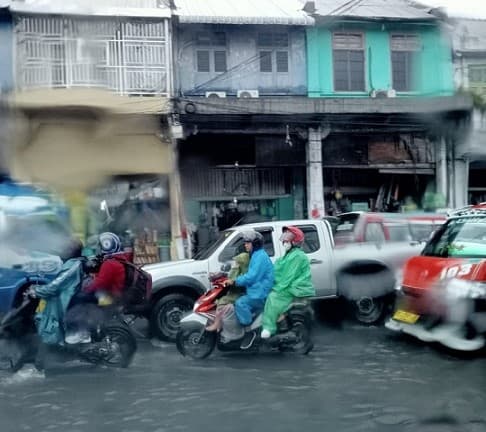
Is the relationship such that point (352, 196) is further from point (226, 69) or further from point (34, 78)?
point (34, 78)

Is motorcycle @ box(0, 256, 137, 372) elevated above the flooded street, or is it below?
above

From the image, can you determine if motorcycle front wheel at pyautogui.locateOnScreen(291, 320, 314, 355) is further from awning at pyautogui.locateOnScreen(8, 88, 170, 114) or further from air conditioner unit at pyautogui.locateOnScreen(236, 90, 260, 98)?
air conditioner unit at pyautogui.locateOnScreen(236, 90, 260, 98)

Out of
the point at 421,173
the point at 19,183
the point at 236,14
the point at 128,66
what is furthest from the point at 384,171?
the point at 19,183

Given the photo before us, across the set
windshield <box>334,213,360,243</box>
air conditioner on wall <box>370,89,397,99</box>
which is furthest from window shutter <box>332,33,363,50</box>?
windshield <box>334,213,360,243</box>

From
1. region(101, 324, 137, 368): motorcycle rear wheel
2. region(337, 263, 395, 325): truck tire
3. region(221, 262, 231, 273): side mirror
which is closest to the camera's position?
region(101, 324, 137, 368): motorcycle rear wheel

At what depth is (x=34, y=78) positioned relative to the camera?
9.39 m

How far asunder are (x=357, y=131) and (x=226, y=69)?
339 cm

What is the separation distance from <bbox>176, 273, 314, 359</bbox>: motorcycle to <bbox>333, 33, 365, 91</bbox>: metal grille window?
968cm

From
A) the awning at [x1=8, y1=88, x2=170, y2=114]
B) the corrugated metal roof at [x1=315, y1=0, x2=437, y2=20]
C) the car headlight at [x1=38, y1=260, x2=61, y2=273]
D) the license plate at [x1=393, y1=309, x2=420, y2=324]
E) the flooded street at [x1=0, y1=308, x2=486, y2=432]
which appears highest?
the corrugated metal roof at [x1=315, y1=0, x2=437, y2=20]

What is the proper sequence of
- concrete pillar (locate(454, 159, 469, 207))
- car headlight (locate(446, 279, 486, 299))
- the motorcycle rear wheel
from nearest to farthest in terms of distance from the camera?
the motorcycle rear wheel, car headlight (locate(446, 279, 486, 299)), concrete pillar (locate(454, 159, 469, 207))

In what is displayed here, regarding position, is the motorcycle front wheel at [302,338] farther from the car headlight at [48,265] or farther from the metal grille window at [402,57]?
the metal grille window at [402,57]

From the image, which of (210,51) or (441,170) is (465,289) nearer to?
(441,170)

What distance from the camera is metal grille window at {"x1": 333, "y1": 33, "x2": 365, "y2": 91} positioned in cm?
1573

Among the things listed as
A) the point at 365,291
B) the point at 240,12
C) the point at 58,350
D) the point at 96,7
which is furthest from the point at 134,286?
the point at 240,12
